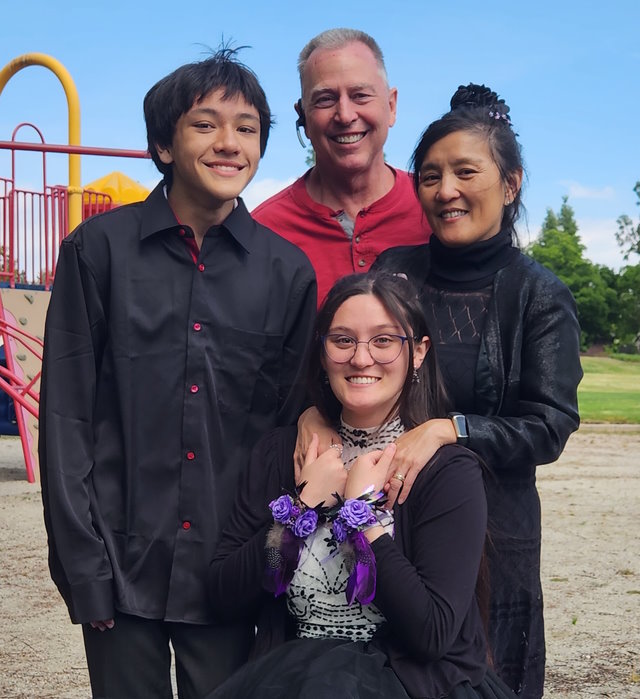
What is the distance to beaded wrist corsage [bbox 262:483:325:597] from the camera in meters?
2.15

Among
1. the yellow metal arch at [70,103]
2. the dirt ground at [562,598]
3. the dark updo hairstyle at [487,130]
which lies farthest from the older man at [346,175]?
the yellow metal arch at [70,103]

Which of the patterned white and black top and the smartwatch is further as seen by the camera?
the smartwatch

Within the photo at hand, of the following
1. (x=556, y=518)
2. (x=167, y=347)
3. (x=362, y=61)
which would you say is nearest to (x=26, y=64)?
(x=556, y=518)

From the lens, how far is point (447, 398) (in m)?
2.43

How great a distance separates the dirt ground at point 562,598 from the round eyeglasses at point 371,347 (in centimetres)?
260

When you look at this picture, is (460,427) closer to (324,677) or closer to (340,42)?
(324,677)

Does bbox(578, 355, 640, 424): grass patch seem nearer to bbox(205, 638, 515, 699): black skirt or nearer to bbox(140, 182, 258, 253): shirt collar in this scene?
bbox(140, 182, 258, 253): shirt collar

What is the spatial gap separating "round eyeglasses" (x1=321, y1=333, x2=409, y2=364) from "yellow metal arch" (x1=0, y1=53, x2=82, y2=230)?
952cm

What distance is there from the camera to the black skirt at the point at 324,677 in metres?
1.97

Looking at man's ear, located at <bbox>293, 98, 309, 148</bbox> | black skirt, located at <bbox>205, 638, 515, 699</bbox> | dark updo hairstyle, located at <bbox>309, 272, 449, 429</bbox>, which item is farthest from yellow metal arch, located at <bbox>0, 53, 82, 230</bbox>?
black skirt, located at <bbox>205, 638, 515, 699</bbox>

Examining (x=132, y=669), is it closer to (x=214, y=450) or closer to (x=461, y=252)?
(x=214, y=450)

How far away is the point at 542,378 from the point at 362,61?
1.32 meters

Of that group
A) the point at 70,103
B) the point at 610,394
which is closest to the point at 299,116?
the point at 70,103

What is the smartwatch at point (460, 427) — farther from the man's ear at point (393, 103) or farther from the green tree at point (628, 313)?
the green tree at point (628, 313)
